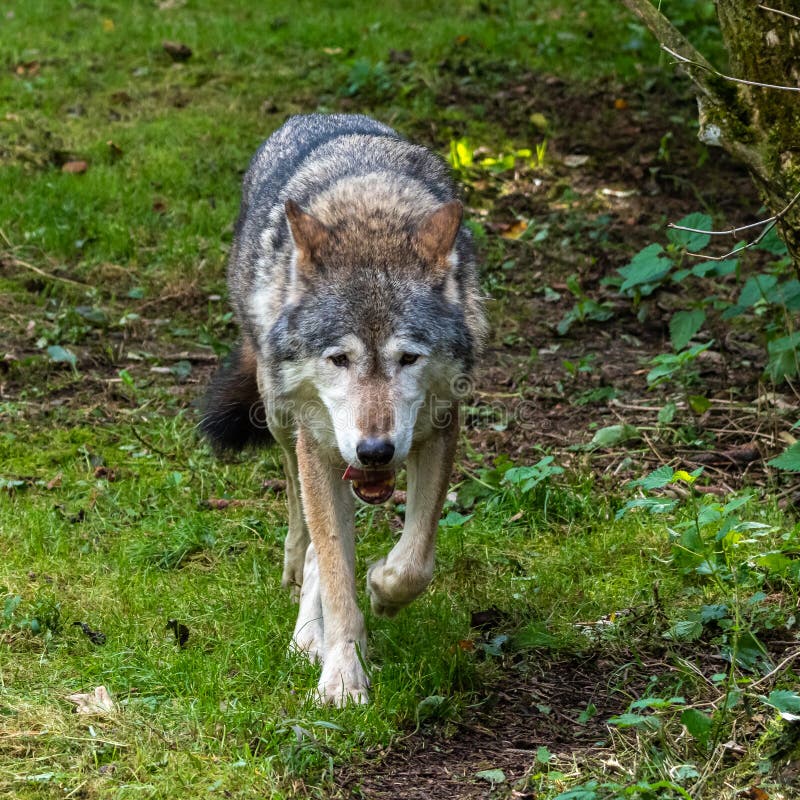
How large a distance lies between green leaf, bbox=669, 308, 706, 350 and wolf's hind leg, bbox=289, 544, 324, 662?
226 cm

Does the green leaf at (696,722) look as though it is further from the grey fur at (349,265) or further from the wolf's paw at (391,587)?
the grey fur at (349,265)

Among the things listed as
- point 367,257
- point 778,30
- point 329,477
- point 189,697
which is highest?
point 778,30

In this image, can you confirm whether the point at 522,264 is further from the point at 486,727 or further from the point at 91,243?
the point at 486,727

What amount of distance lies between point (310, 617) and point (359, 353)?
3.79ft

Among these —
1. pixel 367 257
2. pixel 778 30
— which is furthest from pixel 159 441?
pixel 778 30

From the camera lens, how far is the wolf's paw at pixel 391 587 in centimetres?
417

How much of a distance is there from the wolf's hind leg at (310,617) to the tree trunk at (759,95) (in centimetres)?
218

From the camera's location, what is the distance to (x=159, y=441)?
20.0ft

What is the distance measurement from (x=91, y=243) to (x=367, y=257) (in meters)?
4.41

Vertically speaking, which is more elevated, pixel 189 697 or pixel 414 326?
pixel 414 326

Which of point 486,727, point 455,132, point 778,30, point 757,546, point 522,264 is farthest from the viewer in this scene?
point 455,132

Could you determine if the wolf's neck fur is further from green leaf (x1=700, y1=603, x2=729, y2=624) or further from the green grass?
green leaf (x1=700, y1=603, x2=729, y2=624)

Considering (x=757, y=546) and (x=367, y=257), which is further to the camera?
(x=757, y=546)

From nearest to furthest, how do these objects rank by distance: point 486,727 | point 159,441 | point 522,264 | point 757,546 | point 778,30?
point 486,727 → point 778,30 → point 757,546 → point 159,441 → point 522,264
